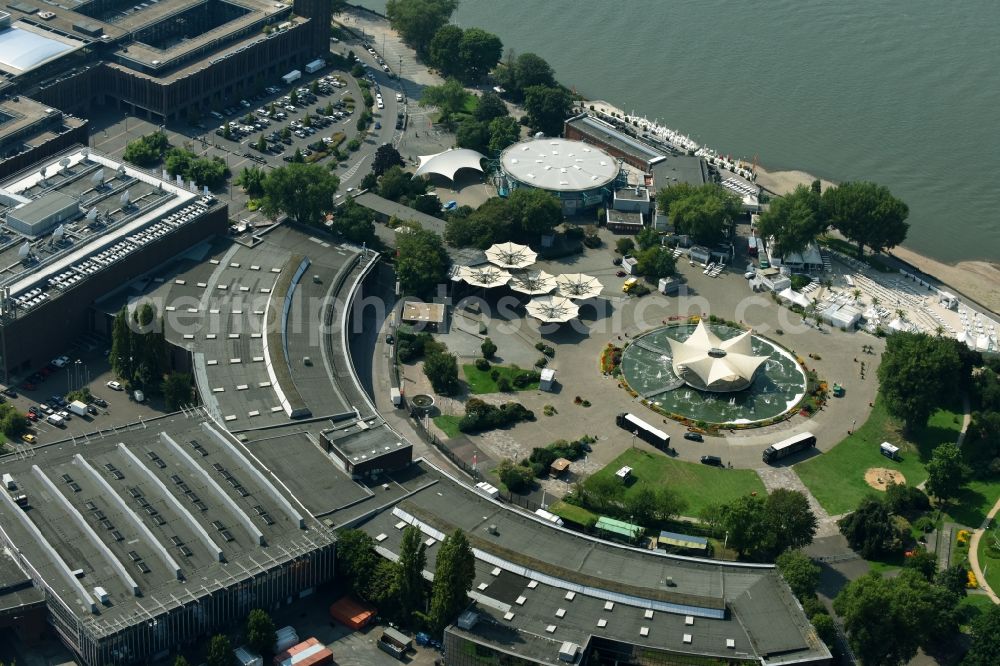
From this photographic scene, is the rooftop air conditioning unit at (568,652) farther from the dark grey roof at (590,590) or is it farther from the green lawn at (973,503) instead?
the green lawn at (973,503)

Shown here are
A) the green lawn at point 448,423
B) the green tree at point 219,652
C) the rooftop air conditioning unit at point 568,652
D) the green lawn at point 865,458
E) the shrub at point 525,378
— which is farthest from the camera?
the shrub at point 525,378

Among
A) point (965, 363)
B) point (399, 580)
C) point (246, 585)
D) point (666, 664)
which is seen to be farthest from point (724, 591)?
point (965, 363)

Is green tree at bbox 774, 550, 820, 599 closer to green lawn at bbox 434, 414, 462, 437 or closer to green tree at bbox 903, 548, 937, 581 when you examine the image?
green tree at bbox 903, 548, 937, 581

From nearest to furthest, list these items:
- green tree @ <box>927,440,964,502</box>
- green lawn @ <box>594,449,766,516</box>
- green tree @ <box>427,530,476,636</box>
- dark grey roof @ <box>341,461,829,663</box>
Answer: green tree @ <box>427,530,476,636</box>
dark grey roof @ <box>341,461,829,663</box>
green tree @ <box>927,440,964,502</box>
green lawn @ <box>594,449,766,516</box>

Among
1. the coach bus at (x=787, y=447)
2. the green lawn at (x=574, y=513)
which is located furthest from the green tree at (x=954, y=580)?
the green lawn at (x=574, y=513)

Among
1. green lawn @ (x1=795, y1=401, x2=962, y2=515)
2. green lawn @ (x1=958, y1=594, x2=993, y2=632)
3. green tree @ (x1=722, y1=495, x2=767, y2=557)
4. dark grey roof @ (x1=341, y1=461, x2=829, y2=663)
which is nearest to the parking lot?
dark grey roof @ (x1=341, y1=461, x2=829, y2=663)

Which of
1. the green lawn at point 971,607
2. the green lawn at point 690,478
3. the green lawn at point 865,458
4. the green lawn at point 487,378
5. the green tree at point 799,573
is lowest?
the green lawn at point 487,378
